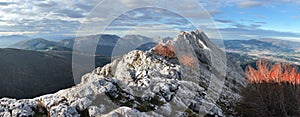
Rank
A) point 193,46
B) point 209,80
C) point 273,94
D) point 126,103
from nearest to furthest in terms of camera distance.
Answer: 1. point 126,103
2. point 273,94
3. point 209,80
4. point 193,46

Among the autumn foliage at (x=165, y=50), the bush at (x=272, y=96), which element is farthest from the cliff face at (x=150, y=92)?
the bush at (x=272, y=96)

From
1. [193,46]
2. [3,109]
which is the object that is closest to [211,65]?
[193,46]

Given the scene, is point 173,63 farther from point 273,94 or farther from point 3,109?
point 3,109

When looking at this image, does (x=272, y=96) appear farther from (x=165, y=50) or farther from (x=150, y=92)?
(x=165, y=50)

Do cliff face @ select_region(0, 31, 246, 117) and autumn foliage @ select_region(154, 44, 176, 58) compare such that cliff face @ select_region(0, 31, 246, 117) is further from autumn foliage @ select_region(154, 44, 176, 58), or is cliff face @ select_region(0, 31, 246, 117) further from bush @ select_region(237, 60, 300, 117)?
bush @ select_region(237, 60, 300, 117)

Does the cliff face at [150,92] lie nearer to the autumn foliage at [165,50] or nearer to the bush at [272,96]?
the autumn foliage at [165,50]

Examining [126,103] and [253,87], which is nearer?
[126,103]

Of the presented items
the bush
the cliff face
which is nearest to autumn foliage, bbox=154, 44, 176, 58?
the cliff face
